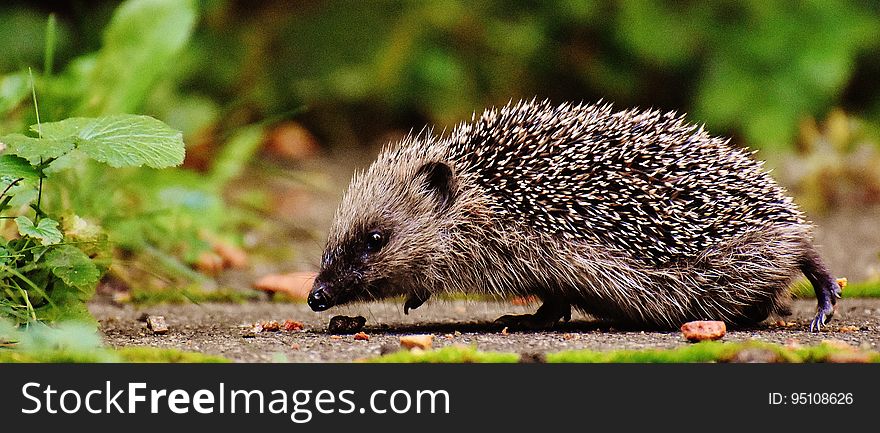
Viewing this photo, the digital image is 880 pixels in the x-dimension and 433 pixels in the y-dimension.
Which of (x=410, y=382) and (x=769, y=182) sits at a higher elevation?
(x=769, y=182)

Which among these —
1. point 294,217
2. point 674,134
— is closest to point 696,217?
point 674,134

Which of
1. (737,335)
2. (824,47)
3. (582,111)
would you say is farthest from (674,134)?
(824,47)

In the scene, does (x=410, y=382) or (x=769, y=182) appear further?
(x=769, y=182)

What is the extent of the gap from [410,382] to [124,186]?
6006mm

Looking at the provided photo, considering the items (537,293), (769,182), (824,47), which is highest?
(824,47)

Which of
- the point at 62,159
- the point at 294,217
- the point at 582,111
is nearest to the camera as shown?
the point at 62,159

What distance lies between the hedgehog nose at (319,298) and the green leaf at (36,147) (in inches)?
73.6

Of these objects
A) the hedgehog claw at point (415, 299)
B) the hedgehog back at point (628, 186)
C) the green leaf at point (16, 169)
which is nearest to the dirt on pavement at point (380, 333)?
the hedgehog claw at point (415, 299)

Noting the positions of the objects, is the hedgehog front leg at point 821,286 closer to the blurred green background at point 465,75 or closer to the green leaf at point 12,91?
the blurred green background at point 465,75

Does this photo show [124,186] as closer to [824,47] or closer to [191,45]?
[191,45]

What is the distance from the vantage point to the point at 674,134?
7.32 m

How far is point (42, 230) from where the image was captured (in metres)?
6.13

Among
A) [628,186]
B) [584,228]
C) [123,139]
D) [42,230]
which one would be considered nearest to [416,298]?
[584,228]

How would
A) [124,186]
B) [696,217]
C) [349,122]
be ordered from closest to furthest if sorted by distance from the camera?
[696,217] → [124,186] → [349,122]
